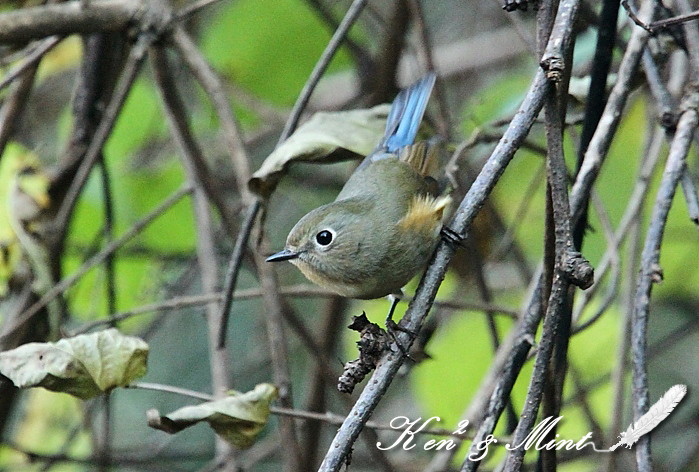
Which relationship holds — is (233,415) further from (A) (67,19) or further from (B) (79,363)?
(A) (67,19)

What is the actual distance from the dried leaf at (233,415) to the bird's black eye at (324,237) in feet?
1.47

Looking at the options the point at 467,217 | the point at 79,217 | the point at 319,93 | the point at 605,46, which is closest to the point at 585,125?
the point at 605,46

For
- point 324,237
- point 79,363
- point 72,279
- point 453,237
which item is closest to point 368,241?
point 324,237

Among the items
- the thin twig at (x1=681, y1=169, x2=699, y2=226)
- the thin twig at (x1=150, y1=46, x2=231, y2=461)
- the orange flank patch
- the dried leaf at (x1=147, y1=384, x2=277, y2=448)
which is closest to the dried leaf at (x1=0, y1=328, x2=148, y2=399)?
the dried leaf at (x1=147, y1=384, x2=277, y2=448)

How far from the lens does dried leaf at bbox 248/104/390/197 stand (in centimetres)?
230

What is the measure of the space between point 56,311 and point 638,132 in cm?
294

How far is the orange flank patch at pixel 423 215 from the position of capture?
2.31 meters

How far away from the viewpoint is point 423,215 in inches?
92.0

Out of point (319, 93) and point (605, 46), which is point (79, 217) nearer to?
point (319, 93)

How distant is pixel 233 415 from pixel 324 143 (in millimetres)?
802

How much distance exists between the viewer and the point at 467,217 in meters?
1.78

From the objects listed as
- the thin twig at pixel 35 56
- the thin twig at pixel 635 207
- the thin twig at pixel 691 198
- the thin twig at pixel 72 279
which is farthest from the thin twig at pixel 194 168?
the thin twig at pixel 691 198

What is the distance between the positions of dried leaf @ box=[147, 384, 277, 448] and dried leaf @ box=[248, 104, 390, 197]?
59 cm

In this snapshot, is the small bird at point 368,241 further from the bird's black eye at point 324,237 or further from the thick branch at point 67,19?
the thick branch at point 67,19
